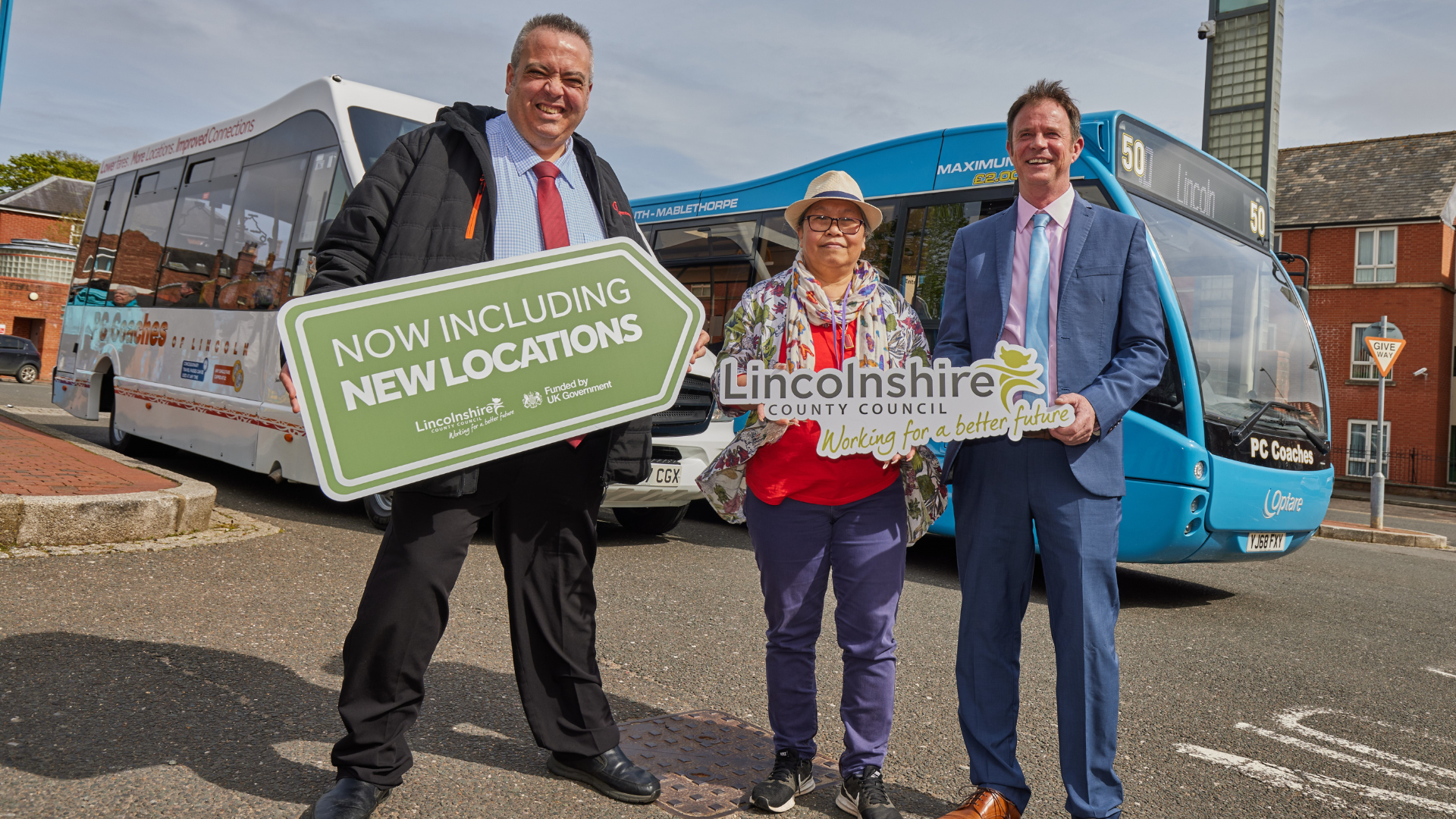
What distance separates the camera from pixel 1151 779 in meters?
3.23

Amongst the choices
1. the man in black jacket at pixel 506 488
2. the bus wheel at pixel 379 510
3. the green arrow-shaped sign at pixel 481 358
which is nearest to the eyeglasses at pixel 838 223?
the green arrow-shaped sign at pixel 481 358

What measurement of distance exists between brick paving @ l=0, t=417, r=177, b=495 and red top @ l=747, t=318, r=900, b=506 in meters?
4.70

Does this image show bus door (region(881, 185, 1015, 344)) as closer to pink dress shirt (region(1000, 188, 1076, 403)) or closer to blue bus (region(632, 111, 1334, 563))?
blue bus (region(632, 111, 1334, 563))

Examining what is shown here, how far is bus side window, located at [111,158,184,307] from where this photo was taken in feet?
30.7

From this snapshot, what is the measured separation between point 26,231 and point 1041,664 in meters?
58.7

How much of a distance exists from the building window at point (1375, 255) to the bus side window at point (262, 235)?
3243 cm

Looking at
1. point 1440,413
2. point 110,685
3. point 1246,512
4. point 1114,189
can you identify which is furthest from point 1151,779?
point 1440,413

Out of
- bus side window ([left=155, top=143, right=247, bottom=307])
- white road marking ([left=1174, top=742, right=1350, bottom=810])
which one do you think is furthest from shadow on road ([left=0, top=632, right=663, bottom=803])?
bus side window ([left=155, top=143, right=247, bottom=307])

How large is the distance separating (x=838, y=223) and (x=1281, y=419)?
4641 mm

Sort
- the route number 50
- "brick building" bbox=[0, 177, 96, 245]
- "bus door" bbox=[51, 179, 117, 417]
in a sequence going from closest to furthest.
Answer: the route number 50
"bus door" bbox=[51, 179, 117, 417]
"brick building" bbox=[0, 177, 96, 245]

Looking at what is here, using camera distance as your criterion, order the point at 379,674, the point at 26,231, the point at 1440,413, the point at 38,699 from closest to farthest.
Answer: the point at 379,674 → the point at 38,699 → the point at 1440,413 → the point at 26,231

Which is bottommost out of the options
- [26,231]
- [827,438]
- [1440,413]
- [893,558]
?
[893,558]

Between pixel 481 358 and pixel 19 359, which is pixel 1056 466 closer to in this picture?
pixel 481 358

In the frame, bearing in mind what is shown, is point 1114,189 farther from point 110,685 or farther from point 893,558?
point 110,685
